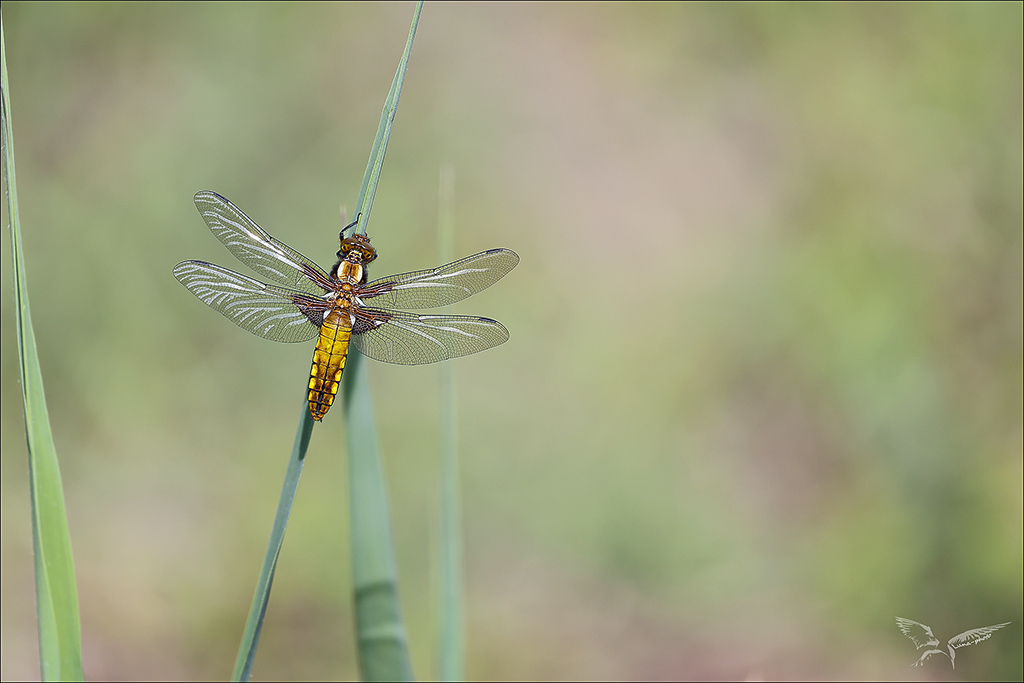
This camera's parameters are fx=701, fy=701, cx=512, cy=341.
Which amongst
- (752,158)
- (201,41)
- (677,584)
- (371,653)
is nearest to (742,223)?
(752,158)

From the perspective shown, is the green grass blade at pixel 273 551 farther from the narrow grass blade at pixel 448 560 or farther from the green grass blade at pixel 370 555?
the narrow grass blade at pixel 448 560

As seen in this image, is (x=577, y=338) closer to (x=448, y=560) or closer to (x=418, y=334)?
(x=418, y=334)

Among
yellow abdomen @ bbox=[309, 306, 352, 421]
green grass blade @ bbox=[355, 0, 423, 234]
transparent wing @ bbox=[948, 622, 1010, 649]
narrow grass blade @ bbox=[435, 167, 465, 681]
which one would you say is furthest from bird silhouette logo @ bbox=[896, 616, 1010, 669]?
green grass blade @ bbox=[355, 0, 423, 234]

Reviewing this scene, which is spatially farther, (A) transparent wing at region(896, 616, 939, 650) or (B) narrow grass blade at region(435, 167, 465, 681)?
(A) transparent wing at region(896, 616, 939, 650)

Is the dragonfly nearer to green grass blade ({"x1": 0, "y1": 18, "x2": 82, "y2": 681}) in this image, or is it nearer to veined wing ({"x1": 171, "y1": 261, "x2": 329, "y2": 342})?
veined wing ({"x1": 171, "y1": 261, "x2": 329, "y2": 342})

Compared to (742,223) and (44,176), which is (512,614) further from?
(44,176)

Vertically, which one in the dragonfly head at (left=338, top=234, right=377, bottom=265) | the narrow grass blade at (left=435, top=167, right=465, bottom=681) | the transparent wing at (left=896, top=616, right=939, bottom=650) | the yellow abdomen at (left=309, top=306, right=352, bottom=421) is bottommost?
the transparent wing at (left=896, top=616, right=939, bottom=650)

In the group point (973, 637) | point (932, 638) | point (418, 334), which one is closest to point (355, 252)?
point (418, 334)
